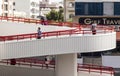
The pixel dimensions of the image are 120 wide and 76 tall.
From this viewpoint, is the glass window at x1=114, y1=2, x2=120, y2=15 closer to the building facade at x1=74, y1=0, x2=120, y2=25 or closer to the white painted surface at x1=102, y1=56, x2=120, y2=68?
the building facade at x1=74, y1=0, x2=120, y2=25

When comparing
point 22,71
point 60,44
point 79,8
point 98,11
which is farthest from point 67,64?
point 98,11

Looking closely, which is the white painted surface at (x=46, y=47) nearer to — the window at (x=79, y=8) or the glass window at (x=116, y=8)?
the window at (x=79, y=8)

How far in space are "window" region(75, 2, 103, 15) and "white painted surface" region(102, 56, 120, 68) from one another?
431 centimetres

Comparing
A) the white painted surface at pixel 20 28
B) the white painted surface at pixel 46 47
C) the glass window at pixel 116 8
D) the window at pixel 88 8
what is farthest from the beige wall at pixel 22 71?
the glass window at pixel 116 8

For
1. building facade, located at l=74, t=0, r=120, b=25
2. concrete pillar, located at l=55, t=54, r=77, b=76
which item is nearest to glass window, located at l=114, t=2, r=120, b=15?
building facade, located at l=74, t=0, r=120, b=25

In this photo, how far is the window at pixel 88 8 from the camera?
3859cm

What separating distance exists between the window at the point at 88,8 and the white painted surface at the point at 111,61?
4312 millimetres

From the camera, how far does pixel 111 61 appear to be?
125 ft

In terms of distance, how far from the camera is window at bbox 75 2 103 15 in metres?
38.6

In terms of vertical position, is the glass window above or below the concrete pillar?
above

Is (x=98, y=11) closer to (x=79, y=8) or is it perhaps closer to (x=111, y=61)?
(x=79, y=8)

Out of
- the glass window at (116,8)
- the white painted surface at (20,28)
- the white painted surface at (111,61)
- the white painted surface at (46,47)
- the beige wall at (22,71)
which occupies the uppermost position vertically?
the glass window at (116,8)

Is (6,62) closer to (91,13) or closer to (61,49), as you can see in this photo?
(61,49)

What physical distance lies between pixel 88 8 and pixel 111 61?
5459 mm
